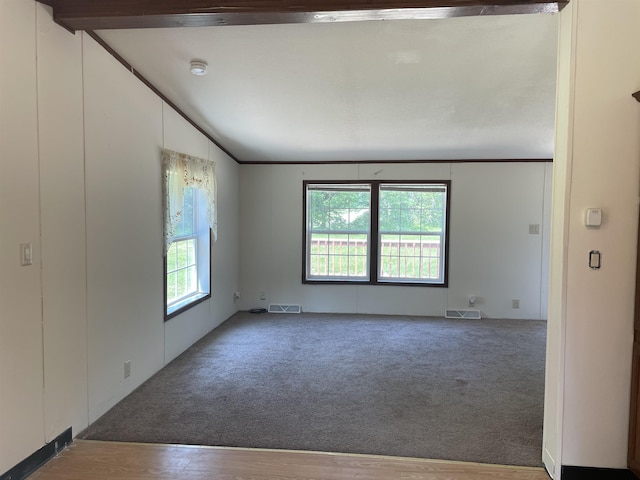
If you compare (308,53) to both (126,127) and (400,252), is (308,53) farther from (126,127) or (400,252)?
(400,252)

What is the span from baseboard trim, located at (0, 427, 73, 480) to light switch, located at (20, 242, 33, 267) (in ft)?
3.23

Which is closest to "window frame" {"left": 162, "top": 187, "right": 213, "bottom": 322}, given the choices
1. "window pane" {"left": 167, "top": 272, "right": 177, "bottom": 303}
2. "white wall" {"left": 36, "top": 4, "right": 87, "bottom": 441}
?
"window pane" {"left": 167, "top": 272, "right": 177, "bottom": 303}

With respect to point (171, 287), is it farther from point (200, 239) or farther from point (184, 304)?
point (200, 239)

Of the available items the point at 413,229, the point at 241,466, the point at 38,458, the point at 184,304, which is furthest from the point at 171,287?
the point at 413,229

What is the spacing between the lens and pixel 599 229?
6.20 ft

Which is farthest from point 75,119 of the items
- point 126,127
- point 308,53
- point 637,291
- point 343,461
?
point 637,291

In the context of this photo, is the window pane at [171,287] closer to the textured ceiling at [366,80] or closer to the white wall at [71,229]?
the white wall at [71,229]

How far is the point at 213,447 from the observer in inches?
88.4

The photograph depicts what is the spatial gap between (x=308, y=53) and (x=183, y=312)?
8.61 feet

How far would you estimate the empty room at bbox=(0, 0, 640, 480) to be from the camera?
1.89 meters

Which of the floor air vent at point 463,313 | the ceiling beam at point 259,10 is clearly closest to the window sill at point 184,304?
the ceiling beam at point 259,10

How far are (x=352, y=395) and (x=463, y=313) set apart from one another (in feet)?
9.45

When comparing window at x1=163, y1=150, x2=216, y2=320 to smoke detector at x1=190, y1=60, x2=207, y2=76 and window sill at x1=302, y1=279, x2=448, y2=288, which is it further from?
window sill at x1=302, y1=279, x2=448, y2=288

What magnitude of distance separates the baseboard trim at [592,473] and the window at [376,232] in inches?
136
